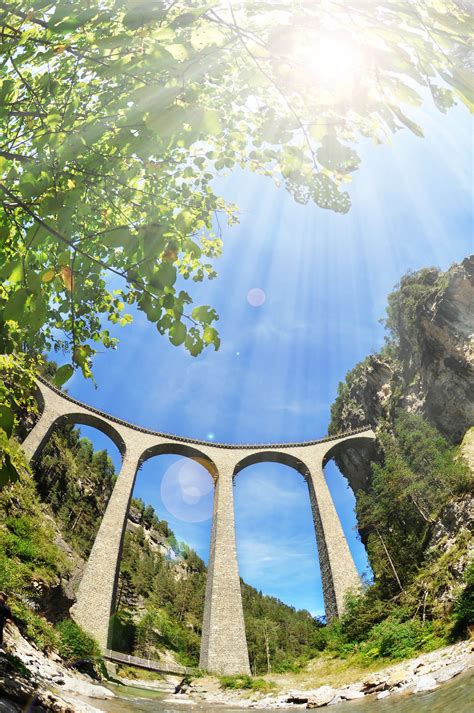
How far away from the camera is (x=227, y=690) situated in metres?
15.0

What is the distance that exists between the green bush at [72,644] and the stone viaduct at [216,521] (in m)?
6.29

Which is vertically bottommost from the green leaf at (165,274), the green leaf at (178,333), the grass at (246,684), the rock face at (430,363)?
the grass at (246,684)

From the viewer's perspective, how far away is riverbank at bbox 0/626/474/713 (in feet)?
12.6

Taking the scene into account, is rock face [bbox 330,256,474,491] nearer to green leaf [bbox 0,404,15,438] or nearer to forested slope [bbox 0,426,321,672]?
forested slope [bbox 0,426,321,672]

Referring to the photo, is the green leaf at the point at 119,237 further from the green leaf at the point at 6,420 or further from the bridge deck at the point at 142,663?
the bridge deck at the point at 142,663

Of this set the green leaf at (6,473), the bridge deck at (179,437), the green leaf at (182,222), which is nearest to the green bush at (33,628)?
the green leaf at (6,473)

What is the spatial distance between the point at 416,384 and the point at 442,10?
2826 cm

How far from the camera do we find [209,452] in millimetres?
29094

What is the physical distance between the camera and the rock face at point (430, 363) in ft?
72.7

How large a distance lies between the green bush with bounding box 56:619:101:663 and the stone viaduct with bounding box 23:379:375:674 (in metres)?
6.29

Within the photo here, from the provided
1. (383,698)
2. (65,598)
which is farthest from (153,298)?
(65,598)

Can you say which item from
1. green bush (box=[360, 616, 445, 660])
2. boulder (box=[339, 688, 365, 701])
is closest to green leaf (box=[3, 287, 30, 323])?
boulder (box=[339, 688, 365, 701])

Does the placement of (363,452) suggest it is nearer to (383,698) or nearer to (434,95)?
(383,698)

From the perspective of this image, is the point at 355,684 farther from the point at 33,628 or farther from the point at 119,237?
the point at 119,237
